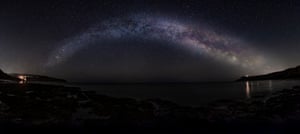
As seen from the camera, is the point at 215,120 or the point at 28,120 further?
the point at 215,120

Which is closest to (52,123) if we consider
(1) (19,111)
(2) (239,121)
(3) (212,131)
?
(1) (19,111)

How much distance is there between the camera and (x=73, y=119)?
28906 mm

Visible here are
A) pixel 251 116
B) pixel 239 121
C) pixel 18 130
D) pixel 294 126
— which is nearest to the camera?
pixel 18 130

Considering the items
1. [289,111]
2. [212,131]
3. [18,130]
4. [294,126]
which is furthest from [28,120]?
[289,111]

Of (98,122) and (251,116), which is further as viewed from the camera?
(251,116)

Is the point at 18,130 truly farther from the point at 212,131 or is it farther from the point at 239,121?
the point at 239,121

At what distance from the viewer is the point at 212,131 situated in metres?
25.1

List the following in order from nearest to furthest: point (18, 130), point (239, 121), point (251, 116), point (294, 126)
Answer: point (18, 130) < point (294, 126) < point (239, 121) < point (251, 116)

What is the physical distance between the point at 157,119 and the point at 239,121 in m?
11.9

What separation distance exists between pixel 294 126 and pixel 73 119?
30.4 m

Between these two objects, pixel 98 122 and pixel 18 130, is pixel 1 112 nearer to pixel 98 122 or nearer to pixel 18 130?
pixel 18 130

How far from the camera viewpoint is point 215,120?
96.2ft

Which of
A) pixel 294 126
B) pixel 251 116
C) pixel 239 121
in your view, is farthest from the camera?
pixel 251 116

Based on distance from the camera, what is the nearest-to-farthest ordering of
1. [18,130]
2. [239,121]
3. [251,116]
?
[18,130] < [239,121] < [251,116]
